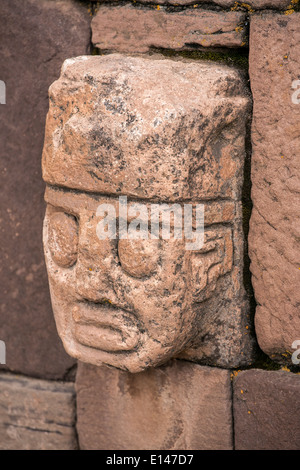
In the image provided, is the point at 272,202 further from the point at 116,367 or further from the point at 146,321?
the point at 116,367

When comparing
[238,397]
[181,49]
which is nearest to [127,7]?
[181,49]

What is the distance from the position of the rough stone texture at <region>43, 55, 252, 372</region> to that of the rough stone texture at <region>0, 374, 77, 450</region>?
0.50 metres

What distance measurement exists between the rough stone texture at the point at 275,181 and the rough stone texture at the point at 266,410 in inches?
2.9

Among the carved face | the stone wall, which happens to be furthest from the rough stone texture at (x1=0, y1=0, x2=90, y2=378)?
the carved face

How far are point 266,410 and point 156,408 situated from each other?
0.35 m

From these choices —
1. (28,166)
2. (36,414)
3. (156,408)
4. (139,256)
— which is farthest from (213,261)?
(36,414)

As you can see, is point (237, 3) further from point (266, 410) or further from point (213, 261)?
point (266, 410)

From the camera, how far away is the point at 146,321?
158cm

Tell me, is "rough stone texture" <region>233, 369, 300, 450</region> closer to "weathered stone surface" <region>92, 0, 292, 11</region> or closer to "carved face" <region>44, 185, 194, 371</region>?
"carved face" <region>44, 185, 194, 371</region>

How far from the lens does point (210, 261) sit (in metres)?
1.62

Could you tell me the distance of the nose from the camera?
158cm
